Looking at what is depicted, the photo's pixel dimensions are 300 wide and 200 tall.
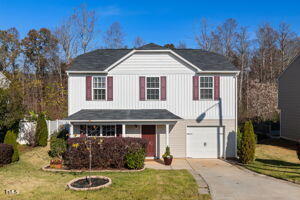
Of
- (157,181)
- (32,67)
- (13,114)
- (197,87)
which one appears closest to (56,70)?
(32,67)

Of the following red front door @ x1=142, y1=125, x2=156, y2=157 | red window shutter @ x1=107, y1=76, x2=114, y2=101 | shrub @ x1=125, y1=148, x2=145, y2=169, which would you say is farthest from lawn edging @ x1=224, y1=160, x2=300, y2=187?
red window shutter @ x1=107, y1=76, x2=114, y2=101

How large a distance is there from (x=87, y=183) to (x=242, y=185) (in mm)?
6095

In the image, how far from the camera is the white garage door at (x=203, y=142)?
14.7 m

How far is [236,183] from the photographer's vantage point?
9.31 meters

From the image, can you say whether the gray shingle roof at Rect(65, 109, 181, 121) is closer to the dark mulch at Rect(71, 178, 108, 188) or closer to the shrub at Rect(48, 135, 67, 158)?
the shrub at Rect(48, 135, 67, 158)

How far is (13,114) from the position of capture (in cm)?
1506

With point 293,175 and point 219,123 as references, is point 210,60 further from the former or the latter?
point 293,175

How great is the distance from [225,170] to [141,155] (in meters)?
4.36

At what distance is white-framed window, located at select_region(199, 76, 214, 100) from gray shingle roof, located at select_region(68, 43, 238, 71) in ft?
2.10

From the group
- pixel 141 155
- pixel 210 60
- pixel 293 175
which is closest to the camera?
pixel 293 175

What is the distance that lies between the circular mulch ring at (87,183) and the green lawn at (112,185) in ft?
0.73

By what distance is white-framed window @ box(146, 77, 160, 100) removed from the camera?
48.0 feet

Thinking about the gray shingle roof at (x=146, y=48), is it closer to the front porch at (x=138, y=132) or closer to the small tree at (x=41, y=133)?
the front porch at (x=138, y=132)

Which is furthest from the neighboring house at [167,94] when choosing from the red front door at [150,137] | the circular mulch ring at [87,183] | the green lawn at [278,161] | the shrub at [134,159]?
the circular mulch ring at [87,183]
